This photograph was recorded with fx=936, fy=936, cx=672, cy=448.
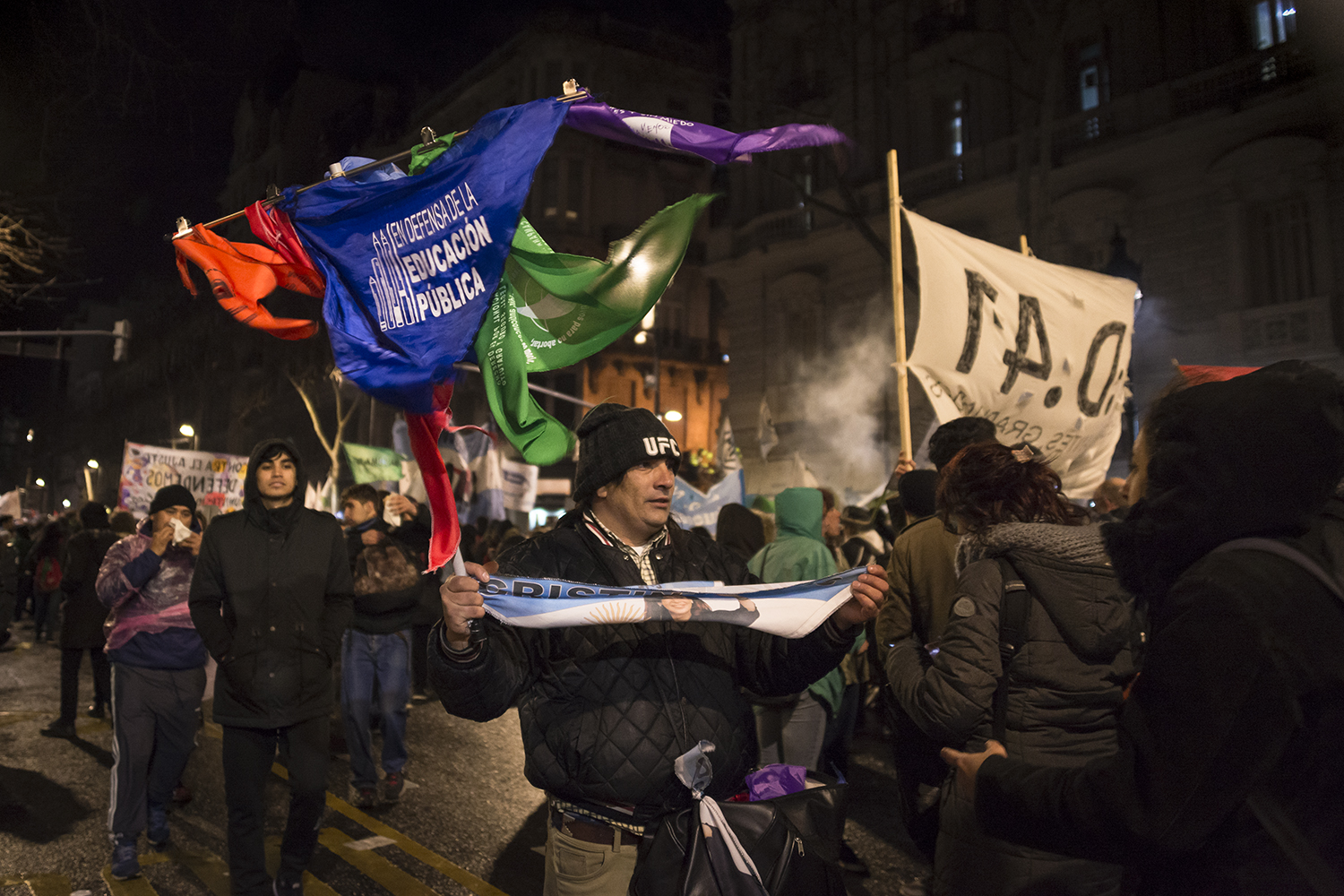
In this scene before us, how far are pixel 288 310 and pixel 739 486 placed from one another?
143 feet

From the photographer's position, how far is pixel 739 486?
11.6 meters

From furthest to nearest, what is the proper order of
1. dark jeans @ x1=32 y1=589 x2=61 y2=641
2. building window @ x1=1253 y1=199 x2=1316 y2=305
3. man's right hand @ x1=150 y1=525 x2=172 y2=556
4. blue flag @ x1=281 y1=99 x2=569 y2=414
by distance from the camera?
building window @ x1=1253 y1=199 x2=1316 y2=305 < dark jeans @ x1=32 y1=589 x2=61 y2=641 < man's right hand @ x1=150 y1=525 x2=172 y2=556 < blue flag @ x1=281 y1=99 x2=569 y2=414

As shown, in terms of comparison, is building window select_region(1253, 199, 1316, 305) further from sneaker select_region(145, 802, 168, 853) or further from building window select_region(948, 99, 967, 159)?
sneaker select_region(145, 802, 168, 853)

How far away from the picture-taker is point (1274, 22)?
17.1 meters

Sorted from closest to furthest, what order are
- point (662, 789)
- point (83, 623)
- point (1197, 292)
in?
point (662, 789), point (83, 623), point (1197, 292)

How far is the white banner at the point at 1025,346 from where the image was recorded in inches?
248

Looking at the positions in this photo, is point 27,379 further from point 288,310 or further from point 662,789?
point 662,789

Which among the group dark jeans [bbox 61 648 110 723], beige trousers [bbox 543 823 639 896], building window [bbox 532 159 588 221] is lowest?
dark jeans [bbox 61 648 110 723]

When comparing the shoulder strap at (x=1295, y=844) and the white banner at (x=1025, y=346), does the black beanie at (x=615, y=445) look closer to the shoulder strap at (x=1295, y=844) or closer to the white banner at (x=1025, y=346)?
the shoulder strap at (x=1295, y=844)

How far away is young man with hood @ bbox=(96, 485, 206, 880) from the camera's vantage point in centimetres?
495

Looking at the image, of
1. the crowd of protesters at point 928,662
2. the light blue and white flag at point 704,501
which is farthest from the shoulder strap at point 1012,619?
the light blue and white flag at point 704,501

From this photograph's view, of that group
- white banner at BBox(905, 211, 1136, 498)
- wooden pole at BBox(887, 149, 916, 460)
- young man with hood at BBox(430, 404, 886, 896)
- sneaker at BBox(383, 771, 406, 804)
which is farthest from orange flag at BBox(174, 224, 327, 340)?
white banner at BBox(905, 211, 1136, 498)

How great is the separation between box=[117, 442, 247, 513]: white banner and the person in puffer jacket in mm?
11181

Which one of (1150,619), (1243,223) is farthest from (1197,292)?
(1150,619)
